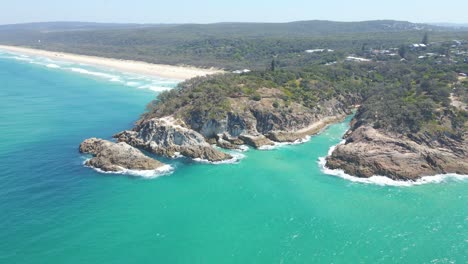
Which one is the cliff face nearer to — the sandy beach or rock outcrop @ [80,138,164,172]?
rock outcrop @ [80,138,164,172]

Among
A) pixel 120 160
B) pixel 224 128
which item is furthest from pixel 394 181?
pixel 120 160

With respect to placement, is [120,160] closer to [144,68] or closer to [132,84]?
[132,84]

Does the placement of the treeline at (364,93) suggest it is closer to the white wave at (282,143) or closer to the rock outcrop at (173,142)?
the rock outcrop at (173,142)

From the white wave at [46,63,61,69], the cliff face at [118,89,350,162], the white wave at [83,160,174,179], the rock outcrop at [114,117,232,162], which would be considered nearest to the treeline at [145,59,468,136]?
the cliff face at [118,89,350,162]

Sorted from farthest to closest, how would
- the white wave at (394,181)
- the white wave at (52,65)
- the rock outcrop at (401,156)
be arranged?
the white wave at (52,65), the rock outcrop at (401,156), the white wave at (394,181)

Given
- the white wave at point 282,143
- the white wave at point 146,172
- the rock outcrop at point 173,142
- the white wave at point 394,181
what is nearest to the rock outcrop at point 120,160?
the white wave at point 146,172

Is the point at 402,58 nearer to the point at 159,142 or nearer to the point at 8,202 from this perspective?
the point at 159,142
